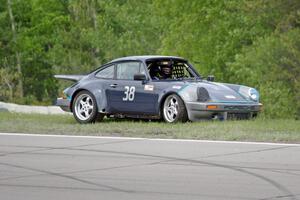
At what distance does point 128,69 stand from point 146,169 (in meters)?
7.60

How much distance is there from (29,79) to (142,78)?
5361 cm

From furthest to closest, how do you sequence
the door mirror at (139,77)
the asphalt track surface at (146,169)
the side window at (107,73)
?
the side window at (107,73) → the door mirror at (139,77) → the asphalt track surface at (146,169)

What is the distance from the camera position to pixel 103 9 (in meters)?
69.1

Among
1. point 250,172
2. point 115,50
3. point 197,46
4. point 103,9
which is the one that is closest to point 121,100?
point 250,172

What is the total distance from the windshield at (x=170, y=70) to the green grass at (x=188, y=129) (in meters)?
1.39

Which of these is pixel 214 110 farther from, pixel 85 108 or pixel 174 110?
pixel 85 108

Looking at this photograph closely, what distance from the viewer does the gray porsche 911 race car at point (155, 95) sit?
675 inches

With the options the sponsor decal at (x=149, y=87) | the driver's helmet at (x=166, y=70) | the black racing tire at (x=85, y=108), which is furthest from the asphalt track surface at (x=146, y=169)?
the driver's helmet at (x=166, y=70)

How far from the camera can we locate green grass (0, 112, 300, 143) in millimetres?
14266

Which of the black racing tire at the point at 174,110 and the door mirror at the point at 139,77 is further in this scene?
the door mirror at the point at 139,77

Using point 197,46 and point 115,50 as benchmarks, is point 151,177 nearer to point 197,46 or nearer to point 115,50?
point 197,46

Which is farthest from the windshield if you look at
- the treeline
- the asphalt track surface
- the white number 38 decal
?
the treeline

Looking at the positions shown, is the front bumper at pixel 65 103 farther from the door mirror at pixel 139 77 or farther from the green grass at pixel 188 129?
the door mirror at pixel 139 77

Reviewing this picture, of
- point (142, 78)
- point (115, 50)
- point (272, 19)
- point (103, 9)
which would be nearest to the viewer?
point (142, 78)
